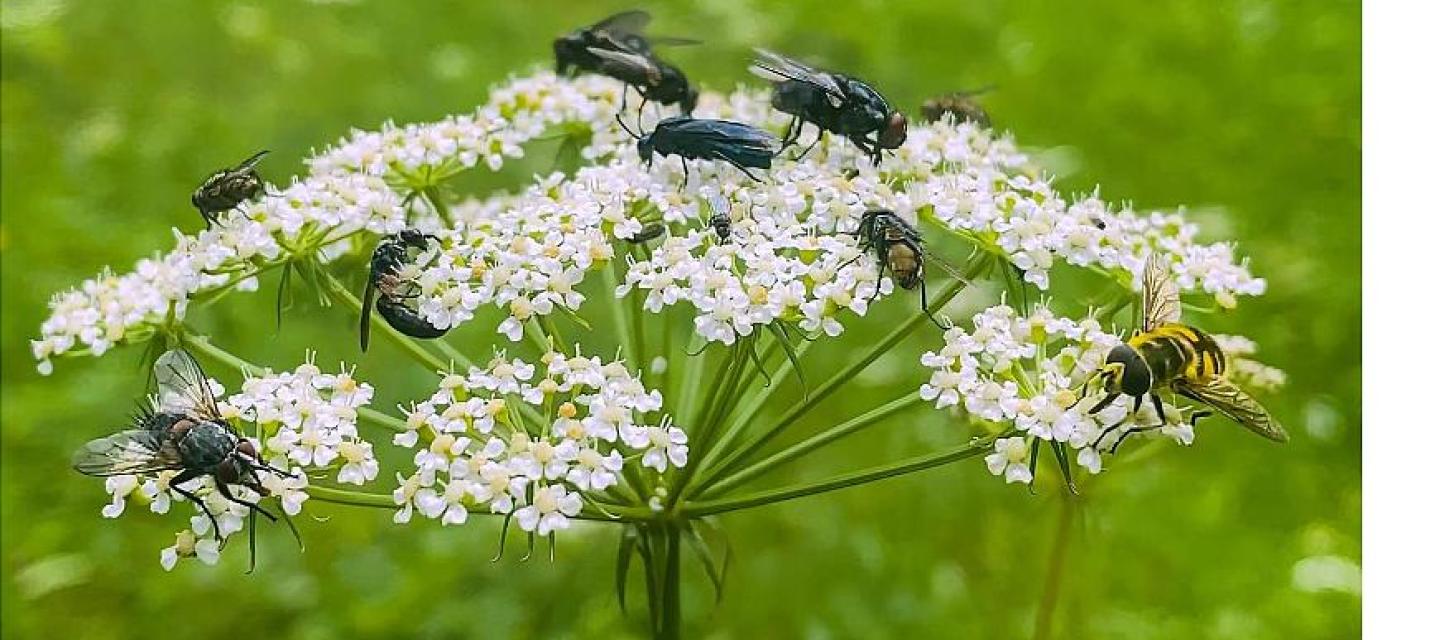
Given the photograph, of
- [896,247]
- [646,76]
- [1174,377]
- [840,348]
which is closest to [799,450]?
[896,247]

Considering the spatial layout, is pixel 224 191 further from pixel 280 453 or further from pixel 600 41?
pixel 600 41

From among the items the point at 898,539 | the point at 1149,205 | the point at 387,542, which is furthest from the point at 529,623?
the point at 1149,205

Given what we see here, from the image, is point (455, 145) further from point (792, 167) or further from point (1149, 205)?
point (1149, 205)

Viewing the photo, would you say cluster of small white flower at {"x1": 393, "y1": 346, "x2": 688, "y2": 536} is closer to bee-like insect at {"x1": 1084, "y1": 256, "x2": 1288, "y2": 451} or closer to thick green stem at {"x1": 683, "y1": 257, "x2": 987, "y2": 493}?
thick green stem at {"x1": 683, "y1": 257, "x2": 987, "y2": 493}

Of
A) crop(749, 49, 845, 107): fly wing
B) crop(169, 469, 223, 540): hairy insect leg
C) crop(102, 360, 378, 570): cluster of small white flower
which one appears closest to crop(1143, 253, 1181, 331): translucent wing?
crop(749, 49, 845, 107): fly wing

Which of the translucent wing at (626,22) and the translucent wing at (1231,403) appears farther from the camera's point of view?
the translucent wing at (626,22)

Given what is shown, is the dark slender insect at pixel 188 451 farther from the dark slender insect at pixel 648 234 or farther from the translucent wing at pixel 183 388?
the dark slender insect at pixel 648 234

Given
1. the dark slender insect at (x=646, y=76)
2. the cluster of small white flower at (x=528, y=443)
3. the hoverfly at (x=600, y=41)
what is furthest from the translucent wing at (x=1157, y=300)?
the hoverfly at (x=600, y=41)

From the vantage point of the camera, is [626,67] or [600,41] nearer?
[626,67]
